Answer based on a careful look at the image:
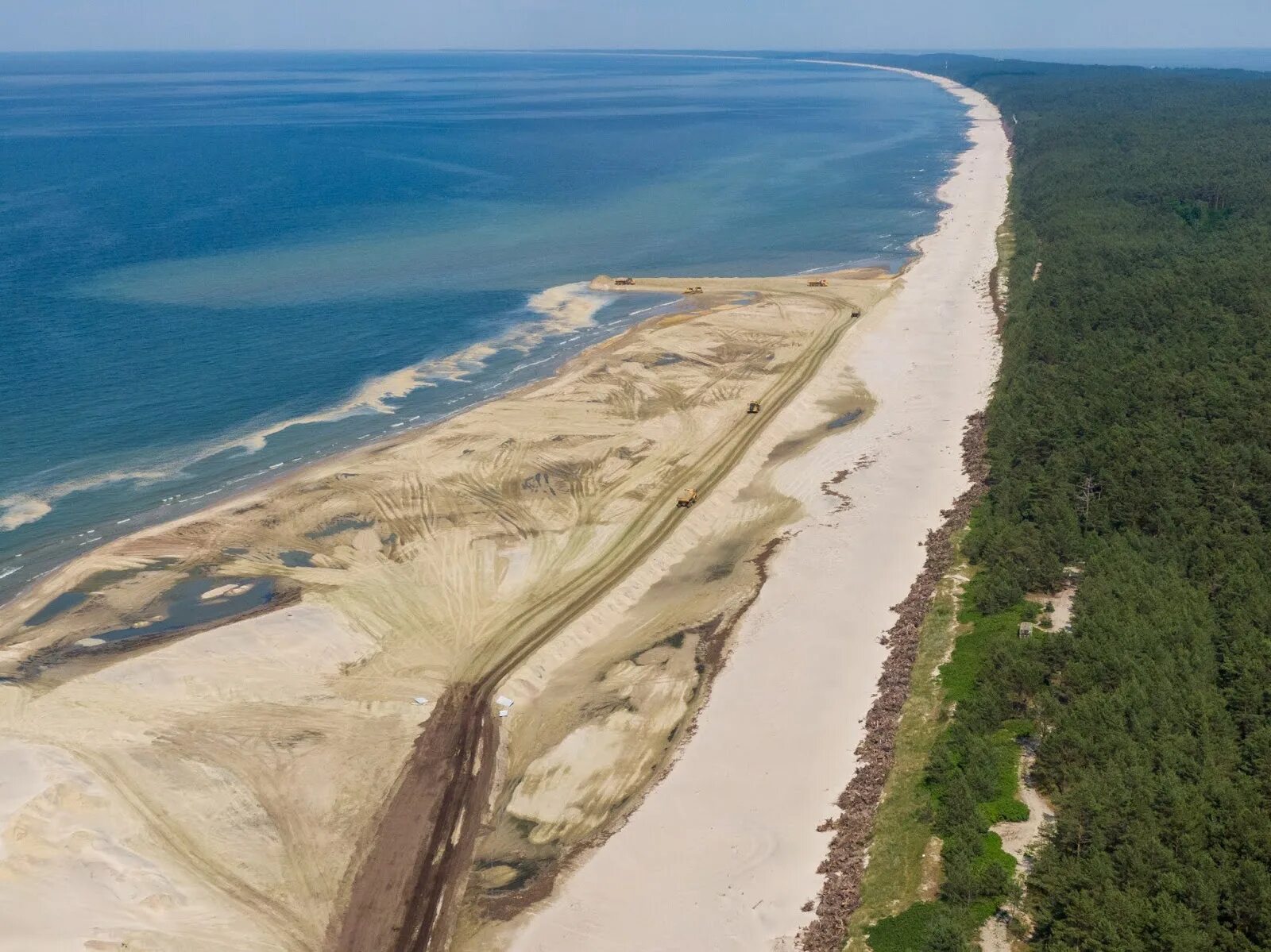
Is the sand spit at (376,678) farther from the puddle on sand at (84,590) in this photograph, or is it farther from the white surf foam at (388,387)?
the white surf foam at (388,387)

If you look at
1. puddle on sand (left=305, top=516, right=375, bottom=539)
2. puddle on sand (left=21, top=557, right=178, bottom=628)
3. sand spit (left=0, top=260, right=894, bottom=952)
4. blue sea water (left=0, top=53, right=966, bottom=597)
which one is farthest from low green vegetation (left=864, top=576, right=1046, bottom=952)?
blue sea water (left=0, top=53, right=966, bottom=597)

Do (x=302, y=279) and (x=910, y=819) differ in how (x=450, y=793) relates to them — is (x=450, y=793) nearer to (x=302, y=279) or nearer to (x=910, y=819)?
(x=910, y=819)

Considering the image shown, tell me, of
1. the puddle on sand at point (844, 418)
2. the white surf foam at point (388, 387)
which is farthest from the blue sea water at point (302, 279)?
the puddle on sand at point (844, 418)

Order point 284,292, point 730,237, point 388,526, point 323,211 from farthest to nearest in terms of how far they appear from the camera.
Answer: point 323,211, point 730,237, point 284,292, point 388,526

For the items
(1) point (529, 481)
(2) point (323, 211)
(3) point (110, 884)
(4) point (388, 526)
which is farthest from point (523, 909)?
(2) point (323, 211)

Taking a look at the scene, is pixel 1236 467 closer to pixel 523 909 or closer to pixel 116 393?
pixel 523 909

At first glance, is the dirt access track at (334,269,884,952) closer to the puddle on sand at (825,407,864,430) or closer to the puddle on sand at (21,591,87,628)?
the puddle on sand at (825,407,864,430)

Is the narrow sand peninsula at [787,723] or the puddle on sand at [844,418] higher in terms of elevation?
the puddle on sand at [844,418]
